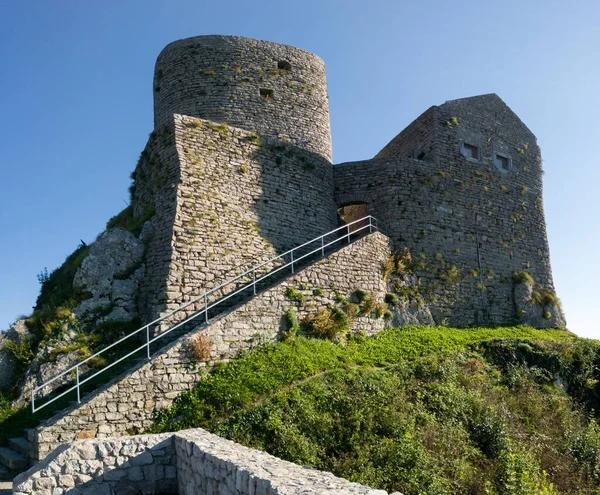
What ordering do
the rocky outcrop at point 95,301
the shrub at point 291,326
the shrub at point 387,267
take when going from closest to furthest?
the rocky outcrop at point 95,301, the shrub at point 291,326, the shrub at point 387,267

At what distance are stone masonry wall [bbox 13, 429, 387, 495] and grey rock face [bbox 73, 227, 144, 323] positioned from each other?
6181mm

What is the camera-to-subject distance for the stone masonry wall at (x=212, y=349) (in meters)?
9.91

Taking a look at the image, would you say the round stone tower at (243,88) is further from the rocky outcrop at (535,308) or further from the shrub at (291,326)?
the rocky outcrop at (535,308)

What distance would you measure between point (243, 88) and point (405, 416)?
12.3 metres

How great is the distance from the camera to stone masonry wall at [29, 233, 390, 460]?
9.91m

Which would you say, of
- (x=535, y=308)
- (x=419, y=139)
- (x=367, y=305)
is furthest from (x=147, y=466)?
(x=419, y=139)

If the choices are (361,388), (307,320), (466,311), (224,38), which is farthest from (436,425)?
(224,38)

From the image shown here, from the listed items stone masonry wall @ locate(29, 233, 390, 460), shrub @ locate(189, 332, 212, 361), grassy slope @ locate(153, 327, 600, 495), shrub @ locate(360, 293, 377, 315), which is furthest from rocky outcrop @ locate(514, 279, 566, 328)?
shrub @ locate(189, 332, 212, 361)

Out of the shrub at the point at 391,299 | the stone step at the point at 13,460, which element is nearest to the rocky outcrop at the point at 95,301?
the stone step at the point at 13,460

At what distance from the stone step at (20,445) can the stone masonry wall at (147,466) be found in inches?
107

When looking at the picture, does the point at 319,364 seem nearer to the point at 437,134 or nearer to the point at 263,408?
the point at 263,408

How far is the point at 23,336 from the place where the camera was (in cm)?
1353

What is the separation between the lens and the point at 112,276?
46.6 feet

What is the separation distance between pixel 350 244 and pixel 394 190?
13.4 feet
